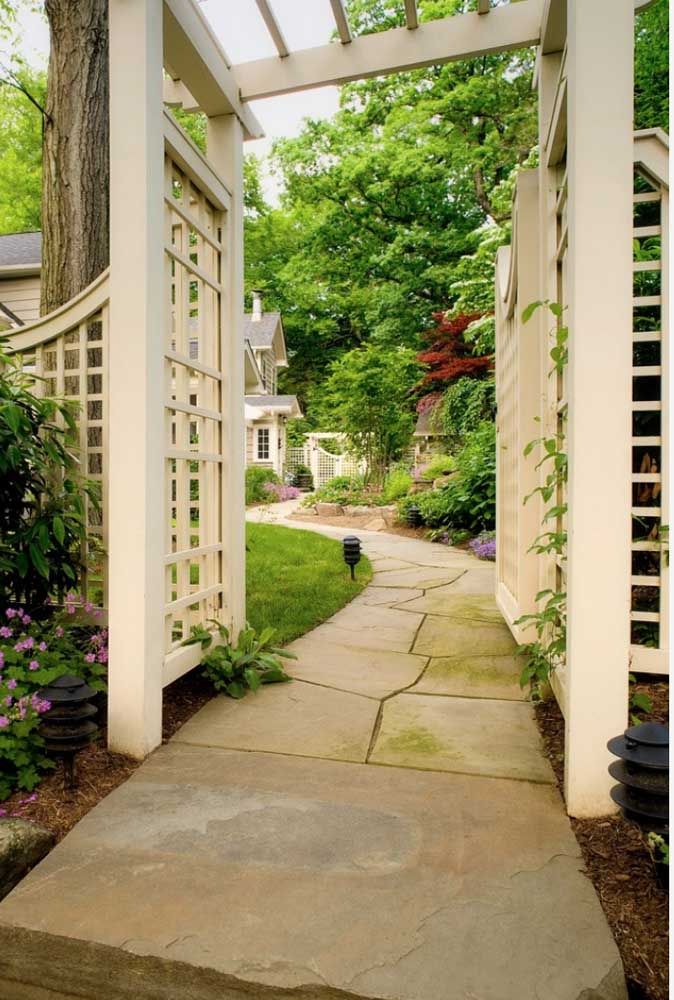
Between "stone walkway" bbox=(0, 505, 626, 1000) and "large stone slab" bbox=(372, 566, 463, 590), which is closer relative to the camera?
"stone walkway" bbox=(0, 505, 626, 1000)

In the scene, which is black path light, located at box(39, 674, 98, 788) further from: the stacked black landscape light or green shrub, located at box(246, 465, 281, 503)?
green shrub, located at box(246, 465, 281, 503)

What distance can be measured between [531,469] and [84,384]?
6.17 ft

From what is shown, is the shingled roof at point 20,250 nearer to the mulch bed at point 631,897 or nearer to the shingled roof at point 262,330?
the shingled roof at point 262,330

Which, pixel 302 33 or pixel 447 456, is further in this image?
pixel 447 456

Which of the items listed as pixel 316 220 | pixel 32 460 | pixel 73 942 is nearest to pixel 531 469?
pixel 32 460

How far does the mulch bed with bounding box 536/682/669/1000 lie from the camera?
1090 mm

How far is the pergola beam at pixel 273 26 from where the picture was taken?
95.8 inches

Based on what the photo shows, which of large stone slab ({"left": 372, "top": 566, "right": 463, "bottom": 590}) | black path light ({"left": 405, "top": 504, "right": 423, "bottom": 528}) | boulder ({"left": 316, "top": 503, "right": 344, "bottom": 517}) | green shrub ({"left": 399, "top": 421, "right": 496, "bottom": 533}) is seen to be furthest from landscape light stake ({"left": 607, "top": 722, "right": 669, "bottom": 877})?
boulder ({"left": 316, "top": 503, "right": 344, "bottom": 517})

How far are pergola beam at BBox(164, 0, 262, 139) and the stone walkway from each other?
7.77 feet

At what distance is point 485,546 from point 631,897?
16.1 ft

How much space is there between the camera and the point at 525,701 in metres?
2.38

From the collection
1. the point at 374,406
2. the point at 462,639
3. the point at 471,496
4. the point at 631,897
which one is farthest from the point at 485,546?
the point at 374,406

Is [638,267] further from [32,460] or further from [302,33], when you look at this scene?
[32,460]

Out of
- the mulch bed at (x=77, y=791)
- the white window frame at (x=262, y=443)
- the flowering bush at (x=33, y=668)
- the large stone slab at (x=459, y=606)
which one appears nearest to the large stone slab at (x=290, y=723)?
the mulch bed at (x=77, y=791)
